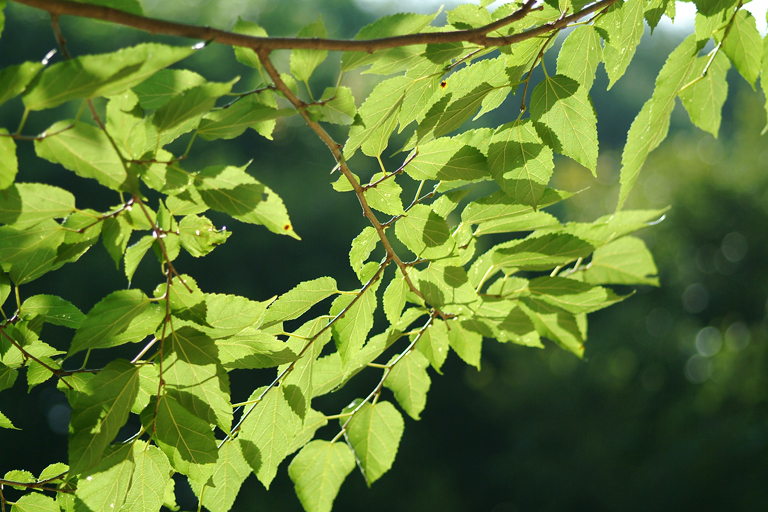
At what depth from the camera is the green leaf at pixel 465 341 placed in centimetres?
52

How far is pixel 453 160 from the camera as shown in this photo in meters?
0.44

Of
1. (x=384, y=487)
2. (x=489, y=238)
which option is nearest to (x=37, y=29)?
(x=489, y=238)

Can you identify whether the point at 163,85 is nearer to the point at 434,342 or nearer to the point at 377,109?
the point at 377,109

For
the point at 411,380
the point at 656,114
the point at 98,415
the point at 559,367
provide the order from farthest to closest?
the point at 559,367
the point at 411,380
the point at 656,114
the point at 98,415

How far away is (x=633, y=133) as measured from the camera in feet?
1.55

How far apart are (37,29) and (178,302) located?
28.9 ft

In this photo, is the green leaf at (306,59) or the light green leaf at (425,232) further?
the light green leaf at (425,232)

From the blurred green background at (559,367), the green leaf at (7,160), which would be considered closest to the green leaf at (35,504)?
the green leaf at (7,160)

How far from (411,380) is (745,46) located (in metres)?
0.46

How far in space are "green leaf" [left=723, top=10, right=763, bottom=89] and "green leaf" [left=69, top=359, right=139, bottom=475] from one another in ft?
1.92

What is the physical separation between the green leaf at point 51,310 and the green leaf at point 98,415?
0.13 meters

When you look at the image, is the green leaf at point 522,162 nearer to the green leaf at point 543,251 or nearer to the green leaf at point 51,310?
the green leaf at point 543,251

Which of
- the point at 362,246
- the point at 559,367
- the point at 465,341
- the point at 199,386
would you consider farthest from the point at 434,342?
the point at 559,367

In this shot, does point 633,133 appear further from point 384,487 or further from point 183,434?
point 384,487
